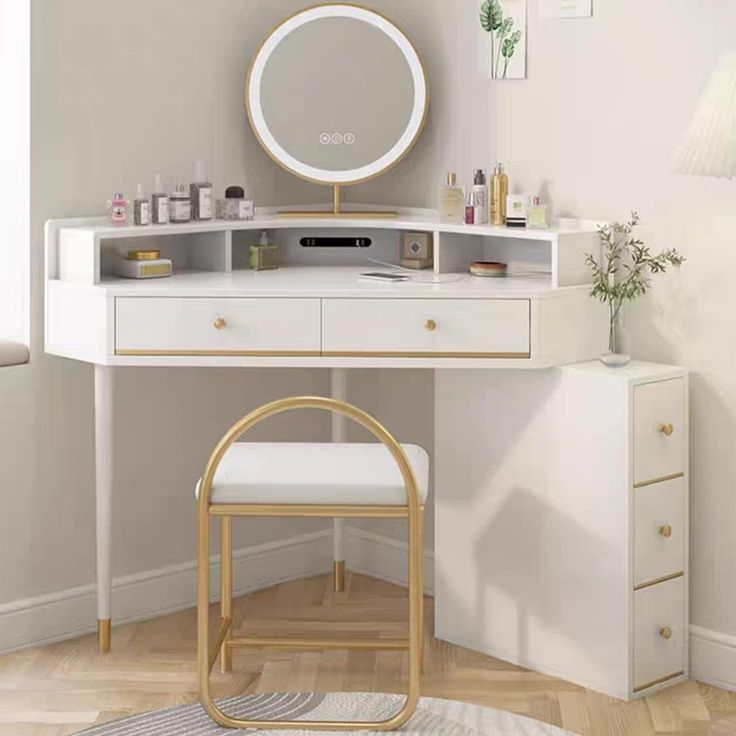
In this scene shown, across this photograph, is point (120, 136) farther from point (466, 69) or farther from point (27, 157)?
point (466, 69)

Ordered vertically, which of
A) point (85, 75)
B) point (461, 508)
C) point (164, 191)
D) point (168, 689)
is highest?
point (85, 75)

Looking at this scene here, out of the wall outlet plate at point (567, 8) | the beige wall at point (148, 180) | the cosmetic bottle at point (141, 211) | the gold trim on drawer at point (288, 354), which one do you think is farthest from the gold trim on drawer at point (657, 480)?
the cosmetic bottle at point (141, 211)

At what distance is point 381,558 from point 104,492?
0.93 meters

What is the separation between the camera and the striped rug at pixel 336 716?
297 centimetres

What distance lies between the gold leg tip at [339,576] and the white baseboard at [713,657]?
102cm

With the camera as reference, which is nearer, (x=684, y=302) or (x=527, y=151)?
(x=684, y=302)

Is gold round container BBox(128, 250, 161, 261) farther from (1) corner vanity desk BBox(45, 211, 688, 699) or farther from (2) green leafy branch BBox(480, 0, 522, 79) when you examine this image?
(2) green leafy branch BBox(480, 0, 522, 79)

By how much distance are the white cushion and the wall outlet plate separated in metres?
1.13

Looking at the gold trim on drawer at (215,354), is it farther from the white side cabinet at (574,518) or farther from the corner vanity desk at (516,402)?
the white side cabinet at (574,518)

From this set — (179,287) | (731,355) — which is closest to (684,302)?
(731,355)

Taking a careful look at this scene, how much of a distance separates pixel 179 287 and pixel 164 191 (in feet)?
1.66

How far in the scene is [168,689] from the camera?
321 cm

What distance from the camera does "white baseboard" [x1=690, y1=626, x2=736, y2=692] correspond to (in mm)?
3217

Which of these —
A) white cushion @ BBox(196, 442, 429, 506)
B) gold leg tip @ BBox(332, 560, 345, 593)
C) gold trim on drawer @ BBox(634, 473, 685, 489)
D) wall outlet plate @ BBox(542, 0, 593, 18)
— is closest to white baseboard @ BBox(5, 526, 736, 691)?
gold leg tip @ BBox(332, 560, 345, 593)
